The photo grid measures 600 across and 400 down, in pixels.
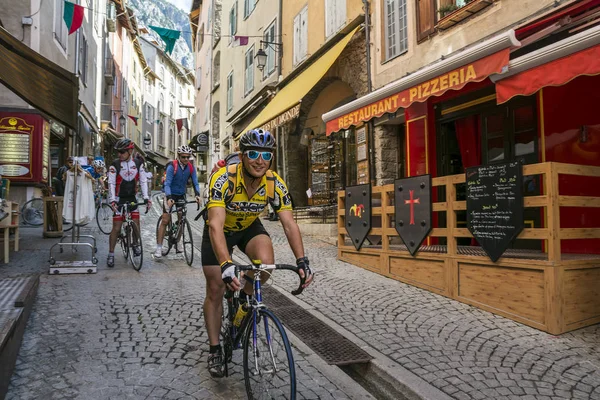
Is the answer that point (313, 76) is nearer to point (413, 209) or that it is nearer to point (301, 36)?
point (301, 36)

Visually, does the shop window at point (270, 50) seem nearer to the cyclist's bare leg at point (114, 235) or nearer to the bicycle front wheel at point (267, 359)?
the cyclist's bare leg at point (114, 235)

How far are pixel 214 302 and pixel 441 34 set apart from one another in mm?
6979

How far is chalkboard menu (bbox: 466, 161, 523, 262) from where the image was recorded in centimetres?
482

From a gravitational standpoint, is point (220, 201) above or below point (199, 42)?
below

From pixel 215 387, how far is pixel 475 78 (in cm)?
467

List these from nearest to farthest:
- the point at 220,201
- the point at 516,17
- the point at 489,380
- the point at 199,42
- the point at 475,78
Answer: the point at 220,201 < the point at 489,380 < the point at 475,78 < the point at 516,17 < the point at 199,42

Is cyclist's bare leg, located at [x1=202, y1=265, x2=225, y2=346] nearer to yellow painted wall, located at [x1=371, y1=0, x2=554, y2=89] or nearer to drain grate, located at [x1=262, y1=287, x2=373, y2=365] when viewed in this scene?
drain grate, located at [x1=262, y1=287, x2=373, y2=365]

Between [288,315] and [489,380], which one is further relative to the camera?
[288,315]

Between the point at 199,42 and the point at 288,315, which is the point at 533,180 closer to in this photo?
the point at 288,315

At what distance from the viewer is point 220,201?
2953 millimetres

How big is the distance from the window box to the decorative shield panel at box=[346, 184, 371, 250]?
326 cm

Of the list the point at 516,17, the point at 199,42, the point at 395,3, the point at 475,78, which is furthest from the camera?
the point at 199,42

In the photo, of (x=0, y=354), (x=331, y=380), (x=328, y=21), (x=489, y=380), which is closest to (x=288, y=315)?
(x=331, y=380)

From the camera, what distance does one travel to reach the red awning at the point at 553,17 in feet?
17.8
